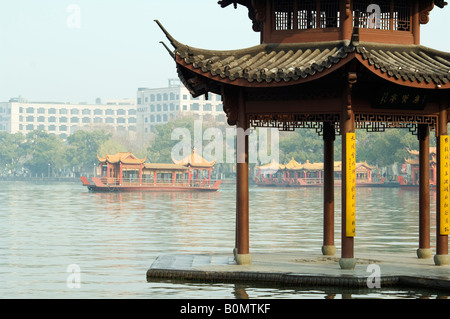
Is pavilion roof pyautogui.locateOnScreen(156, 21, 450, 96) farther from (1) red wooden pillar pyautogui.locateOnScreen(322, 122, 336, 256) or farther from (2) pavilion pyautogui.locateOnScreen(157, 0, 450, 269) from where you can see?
(1) red wooden pillar pyautogui.locateOnScreen(322, 122, 336, 256)

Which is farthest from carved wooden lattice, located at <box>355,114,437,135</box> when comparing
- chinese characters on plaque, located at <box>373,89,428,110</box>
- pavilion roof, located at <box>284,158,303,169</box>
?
pavilion roof, located at <box>284,158,303,169</box>

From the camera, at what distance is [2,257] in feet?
79.1

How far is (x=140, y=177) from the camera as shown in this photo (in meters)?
98.2

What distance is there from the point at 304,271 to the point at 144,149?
14000 cm

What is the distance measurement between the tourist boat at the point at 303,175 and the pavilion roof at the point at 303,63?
3954 inches

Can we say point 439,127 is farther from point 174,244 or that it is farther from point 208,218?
point 208,218

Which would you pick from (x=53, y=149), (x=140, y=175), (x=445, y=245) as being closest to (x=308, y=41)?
(x=445, y=245)

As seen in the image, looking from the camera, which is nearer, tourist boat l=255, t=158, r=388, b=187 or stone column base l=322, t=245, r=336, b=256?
stone column base l=322, t=245, r=336, b=256

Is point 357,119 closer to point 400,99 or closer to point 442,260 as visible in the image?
point 400,99

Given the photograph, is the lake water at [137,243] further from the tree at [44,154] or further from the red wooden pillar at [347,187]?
the tree at [44,154]

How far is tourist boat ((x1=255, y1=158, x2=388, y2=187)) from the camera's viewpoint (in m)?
122

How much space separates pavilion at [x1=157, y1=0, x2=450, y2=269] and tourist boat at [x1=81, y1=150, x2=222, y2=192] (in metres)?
77.9
